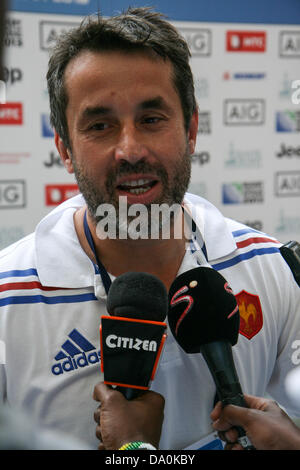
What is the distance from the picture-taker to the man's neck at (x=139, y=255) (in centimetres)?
122

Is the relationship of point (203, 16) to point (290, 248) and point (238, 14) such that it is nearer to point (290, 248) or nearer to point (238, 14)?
point (238, 14)

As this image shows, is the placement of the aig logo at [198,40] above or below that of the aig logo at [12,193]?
above

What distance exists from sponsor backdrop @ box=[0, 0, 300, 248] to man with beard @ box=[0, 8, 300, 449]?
5.99 feet

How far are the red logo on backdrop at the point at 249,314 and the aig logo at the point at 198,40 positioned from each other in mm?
2482

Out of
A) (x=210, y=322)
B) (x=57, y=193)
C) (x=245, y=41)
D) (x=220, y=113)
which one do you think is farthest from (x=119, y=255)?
(x=245, y=41)

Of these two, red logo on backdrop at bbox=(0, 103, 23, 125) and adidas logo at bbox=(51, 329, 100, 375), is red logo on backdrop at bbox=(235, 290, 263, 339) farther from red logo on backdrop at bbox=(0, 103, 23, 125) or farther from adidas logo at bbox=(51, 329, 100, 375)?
red logo on backdrop at bbox=(0, 103, 23, 125)

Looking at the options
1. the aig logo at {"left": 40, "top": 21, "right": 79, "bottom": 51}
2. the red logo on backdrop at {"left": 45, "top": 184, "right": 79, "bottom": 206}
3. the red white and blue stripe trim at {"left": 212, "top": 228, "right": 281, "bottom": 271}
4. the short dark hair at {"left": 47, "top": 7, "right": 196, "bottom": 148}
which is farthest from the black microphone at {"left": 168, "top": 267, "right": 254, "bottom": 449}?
the aig logo at {"left": 40, "top": 21, "right": 79, "bottom": 51}

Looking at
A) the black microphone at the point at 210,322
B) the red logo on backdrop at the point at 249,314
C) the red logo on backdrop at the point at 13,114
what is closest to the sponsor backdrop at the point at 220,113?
the red logo on backdrop at the point at 13,114

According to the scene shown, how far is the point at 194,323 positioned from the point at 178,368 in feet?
1.01

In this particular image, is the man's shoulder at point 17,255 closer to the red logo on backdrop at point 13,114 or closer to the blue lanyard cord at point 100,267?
the blue lanyard cord at point 100,267

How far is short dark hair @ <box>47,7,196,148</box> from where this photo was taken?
1150 millimetres

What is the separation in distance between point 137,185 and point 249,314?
42cm

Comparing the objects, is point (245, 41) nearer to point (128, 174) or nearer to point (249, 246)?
point (249, 246)
